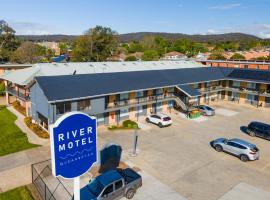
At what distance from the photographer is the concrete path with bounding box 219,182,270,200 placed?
1947cm

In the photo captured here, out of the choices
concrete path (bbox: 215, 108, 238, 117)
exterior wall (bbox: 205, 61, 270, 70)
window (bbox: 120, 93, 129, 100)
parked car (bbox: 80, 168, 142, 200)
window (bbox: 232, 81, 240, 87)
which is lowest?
parked car (bbox: 80, 168, 142, 200)

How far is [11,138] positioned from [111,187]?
17641mm

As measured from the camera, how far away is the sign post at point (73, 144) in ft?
29.5

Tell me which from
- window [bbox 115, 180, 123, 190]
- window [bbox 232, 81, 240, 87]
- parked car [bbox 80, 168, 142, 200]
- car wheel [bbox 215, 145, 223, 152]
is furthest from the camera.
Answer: window [bbox 232, 81, 240, 87]

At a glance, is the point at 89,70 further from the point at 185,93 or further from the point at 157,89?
the point at 185,93

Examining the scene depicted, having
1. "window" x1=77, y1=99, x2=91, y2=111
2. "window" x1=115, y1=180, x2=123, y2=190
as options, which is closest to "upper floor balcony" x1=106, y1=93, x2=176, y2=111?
"window" x1=77, y1=99, x2=91, y2=111

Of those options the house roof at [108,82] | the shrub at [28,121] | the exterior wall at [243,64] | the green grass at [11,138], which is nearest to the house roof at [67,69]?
the shrub at [28,121]

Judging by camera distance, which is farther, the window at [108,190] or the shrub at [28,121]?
the shrub at [28,121]

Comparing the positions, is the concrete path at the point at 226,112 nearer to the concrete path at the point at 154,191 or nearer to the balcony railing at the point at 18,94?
the concrete path at the point at 154,191

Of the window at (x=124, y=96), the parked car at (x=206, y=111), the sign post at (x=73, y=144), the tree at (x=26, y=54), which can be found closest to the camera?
the sign post at (x=73, y=144)

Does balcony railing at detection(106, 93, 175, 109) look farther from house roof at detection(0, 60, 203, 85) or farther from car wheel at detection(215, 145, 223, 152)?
car wheel at detection(215, 145, 223, 152)

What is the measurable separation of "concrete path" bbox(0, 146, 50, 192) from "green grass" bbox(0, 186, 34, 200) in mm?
685

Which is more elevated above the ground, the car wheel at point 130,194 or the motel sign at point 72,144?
the motel sign at point 72,144

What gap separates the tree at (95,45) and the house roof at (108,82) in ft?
165
